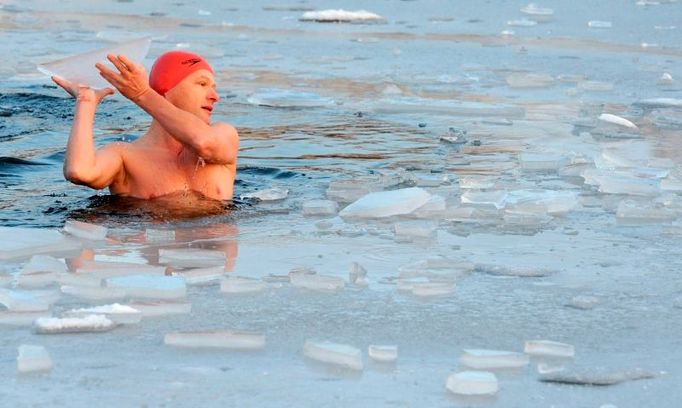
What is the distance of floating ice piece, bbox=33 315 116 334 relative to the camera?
3477mm

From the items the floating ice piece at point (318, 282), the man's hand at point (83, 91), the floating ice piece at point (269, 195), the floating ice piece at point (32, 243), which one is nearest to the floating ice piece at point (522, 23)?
the floating ice piece at point (269, 195)

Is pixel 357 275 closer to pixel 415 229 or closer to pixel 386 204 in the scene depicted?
pixel 415 229

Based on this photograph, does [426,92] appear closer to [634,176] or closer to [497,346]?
[634,176]

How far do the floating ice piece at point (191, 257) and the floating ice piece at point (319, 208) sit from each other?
2.75 ft

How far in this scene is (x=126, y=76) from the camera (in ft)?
16.1

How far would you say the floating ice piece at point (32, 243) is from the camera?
14.3 feet

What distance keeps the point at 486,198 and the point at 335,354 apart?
2.13 m

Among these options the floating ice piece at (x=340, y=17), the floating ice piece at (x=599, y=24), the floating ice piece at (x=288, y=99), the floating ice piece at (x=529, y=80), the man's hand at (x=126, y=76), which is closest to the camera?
the man's hand at (x=126, y=76)

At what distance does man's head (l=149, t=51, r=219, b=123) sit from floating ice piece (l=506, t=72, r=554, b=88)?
3.74 m

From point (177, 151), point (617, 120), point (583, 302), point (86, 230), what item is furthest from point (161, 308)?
point (617, 120)

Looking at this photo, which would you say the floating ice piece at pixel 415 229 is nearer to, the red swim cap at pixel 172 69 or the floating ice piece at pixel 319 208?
the floating ice piece at pixel 319 208

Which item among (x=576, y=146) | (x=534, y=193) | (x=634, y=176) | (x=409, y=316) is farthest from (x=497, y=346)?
(x=576, y=146)

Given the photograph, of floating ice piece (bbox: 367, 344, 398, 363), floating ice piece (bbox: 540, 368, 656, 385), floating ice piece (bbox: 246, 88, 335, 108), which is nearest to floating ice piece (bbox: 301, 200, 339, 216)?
floating ice piece (bbox: 367, 344, 398, 363)

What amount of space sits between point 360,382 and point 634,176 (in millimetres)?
3025
